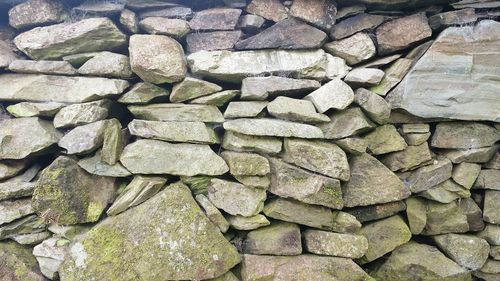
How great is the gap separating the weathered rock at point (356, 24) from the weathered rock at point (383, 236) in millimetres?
2804

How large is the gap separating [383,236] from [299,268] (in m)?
1.37

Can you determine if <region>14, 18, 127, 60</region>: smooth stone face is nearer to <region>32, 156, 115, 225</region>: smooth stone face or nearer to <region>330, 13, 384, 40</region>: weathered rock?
<region>32, 156, 115, 225</region>: smooth stone face

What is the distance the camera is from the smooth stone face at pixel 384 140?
458 cm

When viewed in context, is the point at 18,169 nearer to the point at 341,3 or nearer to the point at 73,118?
the point at 73,118

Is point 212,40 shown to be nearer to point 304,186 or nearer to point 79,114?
point 79,114

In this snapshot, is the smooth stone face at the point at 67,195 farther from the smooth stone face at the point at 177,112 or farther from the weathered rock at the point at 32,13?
the weathered rock at the point at 32,13

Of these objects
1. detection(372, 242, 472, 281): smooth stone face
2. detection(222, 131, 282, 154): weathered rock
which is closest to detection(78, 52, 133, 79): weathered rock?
detection(222, 131, 282, 154): weathered rock

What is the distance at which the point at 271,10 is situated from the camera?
4.83 meters

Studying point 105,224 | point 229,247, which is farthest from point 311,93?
point 105,224

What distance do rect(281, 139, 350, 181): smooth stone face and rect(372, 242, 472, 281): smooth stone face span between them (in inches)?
62.3

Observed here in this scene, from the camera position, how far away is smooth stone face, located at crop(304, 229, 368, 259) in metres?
4.19

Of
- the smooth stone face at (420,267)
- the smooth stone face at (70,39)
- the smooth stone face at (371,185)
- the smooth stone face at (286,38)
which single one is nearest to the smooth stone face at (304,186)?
the smooth stone face at (371,185)

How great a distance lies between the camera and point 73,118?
4.18m

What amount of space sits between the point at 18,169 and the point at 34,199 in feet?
2.00
